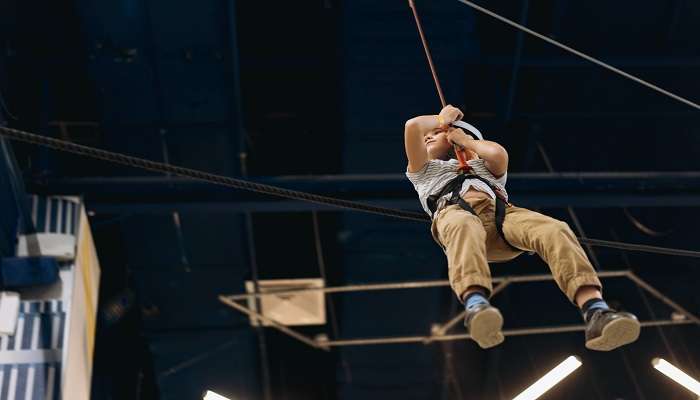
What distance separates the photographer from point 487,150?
16.1ft

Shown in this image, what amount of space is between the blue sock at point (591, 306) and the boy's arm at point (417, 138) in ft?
4.35

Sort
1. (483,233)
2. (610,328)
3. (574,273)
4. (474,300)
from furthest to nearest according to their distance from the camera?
1. (483,233)
2. (574,273)
3. (474,300)
4. (610,328)

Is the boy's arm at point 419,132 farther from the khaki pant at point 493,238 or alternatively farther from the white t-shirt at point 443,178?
the khaki pant at point 493,238

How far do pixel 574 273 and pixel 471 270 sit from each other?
0.50 m

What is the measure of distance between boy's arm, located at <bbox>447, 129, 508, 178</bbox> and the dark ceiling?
3.34 meters

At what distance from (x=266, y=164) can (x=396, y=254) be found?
1.78 meters

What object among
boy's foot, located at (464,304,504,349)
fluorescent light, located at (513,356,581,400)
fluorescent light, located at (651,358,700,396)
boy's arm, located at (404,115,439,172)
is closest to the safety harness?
boy's arm, located at (404,115,439,172)

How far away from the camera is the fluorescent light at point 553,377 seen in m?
5.66

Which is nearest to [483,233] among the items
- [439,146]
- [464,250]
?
[464,250]

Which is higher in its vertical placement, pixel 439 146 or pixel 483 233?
pixel 439 146

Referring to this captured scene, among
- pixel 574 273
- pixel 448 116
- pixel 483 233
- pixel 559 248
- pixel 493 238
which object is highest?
pixel 448 116

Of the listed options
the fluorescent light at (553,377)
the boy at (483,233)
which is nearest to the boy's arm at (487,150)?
the boy at (483,233)

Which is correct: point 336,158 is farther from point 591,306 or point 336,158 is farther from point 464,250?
point 591,306

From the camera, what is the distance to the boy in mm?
4066
